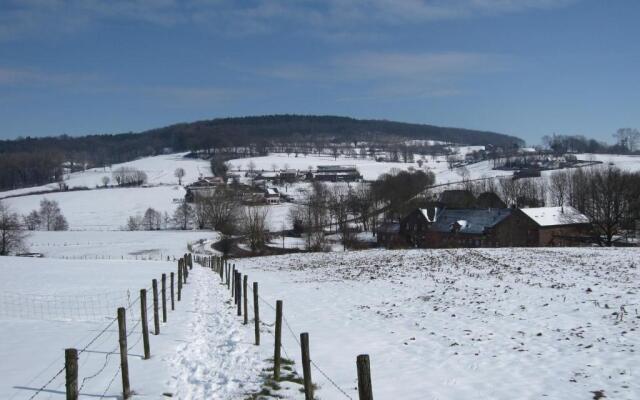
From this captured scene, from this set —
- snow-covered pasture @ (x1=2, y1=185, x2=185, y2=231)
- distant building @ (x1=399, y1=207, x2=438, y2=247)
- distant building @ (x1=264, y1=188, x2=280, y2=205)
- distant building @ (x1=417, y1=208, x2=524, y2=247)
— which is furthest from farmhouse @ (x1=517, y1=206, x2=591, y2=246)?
snow-covered pasture @ (x1=2, y1=185, x2=185, y2=231)

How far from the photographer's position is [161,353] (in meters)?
13.4

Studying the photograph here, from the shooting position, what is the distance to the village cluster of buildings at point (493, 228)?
69.5 meters

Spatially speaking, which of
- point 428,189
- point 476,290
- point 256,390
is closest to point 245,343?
point 256,390

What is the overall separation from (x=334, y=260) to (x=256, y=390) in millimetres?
31424

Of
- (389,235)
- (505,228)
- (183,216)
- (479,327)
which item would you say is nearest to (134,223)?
(183,216)

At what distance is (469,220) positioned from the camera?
7625cm

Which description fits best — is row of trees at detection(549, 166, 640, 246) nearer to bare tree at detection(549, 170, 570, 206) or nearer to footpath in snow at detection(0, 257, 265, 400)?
bare tree at detection(549, 170, 570, 206)

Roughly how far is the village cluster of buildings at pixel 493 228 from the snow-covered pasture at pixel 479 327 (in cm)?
4052

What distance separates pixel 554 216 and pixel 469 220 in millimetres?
11380

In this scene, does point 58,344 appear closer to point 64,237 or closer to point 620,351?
point 620,351

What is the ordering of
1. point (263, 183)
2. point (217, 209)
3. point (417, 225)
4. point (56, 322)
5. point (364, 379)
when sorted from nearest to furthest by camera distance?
1. point (364, 379)
2. point (56, 322)
3. point (417, 225)
4. point (217, 209)
5. point (263, 183)

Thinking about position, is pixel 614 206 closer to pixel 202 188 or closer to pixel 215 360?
pixel 215 360

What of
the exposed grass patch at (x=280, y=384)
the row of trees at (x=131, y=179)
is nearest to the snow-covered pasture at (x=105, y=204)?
the row of trees at (x=131, y=179)

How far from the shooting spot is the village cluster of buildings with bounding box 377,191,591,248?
69500 mm
